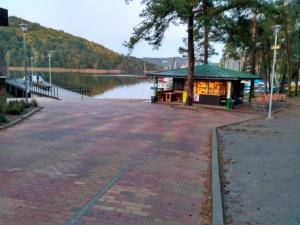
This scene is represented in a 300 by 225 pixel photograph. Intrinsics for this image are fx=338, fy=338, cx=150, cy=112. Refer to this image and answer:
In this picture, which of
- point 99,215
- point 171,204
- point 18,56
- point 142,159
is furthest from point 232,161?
point 18,56

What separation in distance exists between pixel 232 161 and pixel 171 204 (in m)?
3.28

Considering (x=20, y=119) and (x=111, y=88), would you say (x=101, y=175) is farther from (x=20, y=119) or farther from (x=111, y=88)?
(x=111, y=88)

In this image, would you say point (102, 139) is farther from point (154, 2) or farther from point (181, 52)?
point (181, 52)

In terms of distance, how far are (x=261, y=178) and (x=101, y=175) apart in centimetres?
310

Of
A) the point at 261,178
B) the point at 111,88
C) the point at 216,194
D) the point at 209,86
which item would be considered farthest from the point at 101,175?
the point at 111,88

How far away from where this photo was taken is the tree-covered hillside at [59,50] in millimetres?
105812

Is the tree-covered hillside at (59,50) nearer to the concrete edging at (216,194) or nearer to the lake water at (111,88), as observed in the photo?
the lake water at (111,88)

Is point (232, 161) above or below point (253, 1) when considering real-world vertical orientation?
below

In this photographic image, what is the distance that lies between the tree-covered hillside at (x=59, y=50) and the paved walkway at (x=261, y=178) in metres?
103

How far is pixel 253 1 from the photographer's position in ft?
61.1

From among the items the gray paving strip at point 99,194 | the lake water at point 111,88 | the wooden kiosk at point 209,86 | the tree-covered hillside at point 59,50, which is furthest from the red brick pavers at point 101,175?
the tree-covered hillside at point 59,50

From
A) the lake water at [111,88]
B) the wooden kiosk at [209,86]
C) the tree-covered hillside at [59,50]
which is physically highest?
the tree-covered hillside at [59,50]

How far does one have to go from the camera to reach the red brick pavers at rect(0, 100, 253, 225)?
4668 millimetres

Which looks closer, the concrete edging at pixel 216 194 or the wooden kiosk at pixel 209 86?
the concrete edging at pixel 216 194
